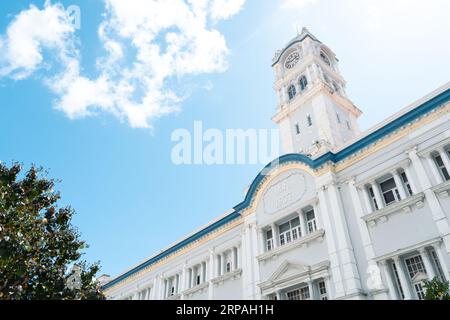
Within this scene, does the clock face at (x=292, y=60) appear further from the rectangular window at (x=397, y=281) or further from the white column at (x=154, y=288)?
the rectangular window at (x=397, y=281)

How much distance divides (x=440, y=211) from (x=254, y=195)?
394 inches

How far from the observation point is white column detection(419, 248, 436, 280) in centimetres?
1227

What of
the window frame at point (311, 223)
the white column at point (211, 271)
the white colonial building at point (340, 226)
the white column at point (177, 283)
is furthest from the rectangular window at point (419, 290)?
the white column at point (177, 283)

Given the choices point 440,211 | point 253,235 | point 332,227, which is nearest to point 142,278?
point 253,235

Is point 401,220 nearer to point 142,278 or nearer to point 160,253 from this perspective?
point 160,253

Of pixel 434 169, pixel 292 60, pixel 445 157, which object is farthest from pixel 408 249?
pixel 292 60

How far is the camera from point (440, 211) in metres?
12.7

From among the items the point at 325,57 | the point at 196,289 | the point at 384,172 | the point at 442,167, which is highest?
the point at 325,57

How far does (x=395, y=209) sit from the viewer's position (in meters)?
14.1

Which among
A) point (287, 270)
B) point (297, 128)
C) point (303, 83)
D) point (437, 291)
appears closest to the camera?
point (437, 291)

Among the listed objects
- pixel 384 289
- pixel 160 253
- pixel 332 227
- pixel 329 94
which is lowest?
pixel 384 289

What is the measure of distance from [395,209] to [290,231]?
221 inches

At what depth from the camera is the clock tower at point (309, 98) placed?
1020 inches

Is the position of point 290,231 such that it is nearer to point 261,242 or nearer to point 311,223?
point 311,223
